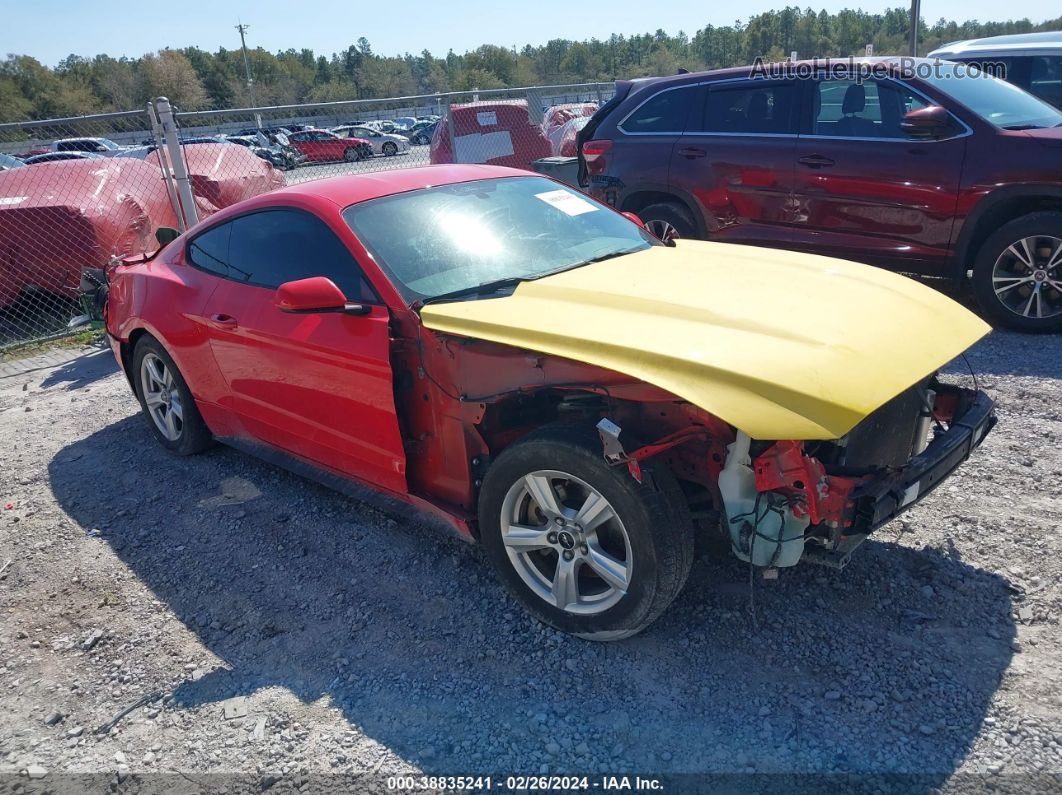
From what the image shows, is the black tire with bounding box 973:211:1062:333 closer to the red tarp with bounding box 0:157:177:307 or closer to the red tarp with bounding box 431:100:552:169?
the red tarp with bounding box 431:100:552:169

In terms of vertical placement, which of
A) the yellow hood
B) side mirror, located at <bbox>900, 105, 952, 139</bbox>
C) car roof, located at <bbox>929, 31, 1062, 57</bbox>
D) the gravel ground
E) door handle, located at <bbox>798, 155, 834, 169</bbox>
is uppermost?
car roof, located at <bbox>929, 31, 1062, 57</bbox>

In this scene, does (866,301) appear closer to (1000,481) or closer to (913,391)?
(913,391)

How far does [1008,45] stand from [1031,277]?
4.45 meters

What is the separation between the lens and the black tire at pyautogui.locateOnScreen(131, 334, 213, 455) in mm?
4719

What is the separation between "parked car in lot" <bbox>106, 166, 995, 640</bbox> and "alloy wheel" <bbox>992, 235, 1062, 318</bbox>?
2943 millimetres

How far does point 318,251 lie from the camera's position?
371 centimetres

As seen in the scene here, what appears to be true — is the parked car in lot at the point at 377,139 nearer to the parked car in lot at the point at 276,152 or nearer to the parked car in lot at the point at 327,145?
the parked car in lot at the point at 327,145

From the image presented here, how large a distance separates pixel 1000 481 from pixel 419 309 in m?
2.89

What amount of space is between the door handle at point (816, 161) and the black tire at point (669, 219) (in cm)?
107

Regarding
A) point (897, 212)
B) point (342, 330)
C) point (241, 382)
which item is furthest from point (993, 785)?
point (897, 212)

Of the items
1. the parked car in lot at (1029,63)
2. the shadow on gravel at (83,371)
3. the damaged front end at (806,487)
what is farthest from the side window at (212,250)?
the parked car in lot at (1029,63)

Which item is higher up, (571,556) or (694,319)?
(694,319)

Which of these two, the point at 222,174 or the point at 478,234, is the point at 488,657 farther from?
the point at 222,174

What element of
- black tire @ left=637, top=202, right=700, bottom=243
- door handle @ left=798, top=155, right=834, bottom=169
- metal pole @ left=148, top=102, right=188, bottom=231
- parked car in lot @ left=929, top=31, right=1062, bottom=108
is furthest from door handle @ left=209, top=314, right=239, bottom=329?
parked car in lot @ left=929, top=31, right=1062, bottom=108
